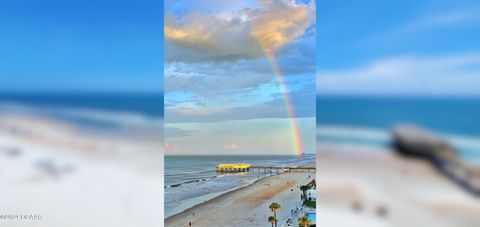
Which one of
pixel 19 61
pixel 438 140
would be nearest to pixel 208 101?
pixel 19 61

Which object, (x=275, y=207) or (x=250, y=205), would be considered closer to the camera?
(x=275, y=207)

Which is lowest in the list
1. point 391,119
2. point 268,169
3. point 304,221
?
point 304,221

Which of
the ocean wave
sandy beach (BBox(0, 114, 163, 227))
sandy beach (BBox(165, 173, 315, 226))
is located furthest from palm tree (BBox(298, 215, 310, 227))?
the ocean wave

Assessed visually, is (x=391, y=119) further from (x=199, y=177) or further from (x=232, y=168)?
(x=199, y=177)

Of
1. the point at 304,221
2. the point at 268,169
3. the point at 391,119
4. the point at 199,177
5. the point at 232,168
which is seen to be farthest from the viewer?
the point at 199,177

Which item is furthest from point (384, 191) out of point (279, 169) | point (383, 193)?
point (279, 169)

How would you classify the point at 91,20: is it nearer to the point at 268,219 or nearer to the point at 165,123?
the point at 165,123
